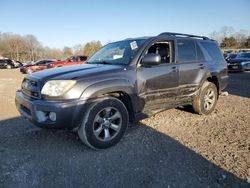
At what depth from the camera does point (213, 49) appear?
6.14 meters

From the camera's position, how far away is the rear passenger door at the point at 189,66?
16.6 ft

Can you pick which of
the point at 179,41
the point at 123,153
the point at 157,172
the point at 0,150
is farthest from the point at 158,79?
the point at 0,150

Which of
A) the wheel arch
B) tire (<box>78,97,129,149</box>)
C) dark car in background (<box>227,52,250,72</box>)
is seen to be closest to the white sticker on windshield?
the wheel arch

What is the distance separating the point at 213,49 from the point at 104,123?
149 inches

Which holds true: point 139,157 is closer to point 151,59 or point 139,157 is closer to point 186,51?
point 151,59

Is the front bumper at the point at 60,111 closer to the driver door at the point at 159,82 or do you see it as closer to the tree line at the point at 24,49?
the driver door at the point at 159,82

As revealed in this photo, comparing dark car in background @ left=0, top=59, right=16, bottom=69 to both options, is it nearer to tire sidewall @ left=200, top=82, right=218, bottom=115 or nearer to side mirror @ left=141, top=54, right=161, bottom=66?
tire sidewall @ left=200, top=82, right=218, bottom=115

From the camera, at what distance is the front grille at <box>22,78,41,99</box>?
12.1 ft

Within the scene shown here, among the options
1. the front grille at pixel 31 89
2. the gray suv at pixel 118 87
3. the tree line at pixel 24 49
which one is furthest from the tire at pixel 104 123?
the tree line at pixel 24 49

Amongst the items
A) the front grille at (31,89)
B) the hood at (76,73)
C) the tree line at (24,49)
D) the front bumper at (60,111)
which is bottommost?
the front bumper at (60,111)

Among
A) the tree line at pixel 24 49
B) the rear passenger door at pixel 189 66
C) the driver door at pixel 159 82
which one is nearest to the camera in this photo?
the driver door at pixel 159 82

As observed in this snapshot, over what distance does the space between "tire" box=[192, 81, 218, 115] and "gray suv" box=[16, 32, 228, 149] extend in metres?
0.03

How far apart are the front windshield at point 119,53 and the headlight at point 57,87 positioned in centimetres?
121

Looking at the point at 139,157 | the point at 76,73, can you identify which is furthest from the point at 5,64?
the point at 139,157
